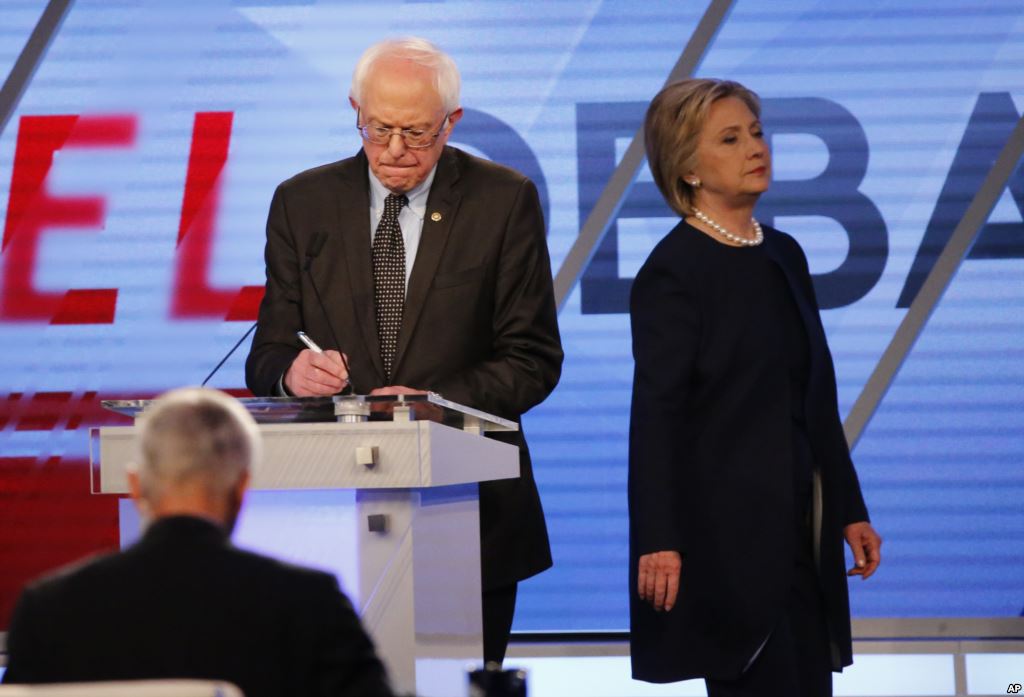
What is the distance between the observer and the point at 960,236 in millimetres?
5277

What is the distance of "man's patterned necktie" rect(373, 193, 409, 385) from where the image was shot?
10.5 ft

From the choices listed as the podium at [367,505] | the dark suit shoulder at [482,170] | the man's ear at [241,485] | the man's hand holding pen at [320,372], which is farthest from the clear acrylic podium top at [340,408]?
the dark suit shoulder at [482,170]

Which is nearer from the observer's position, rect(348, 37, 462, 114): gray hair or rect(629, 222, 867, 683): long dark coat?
rect(629, 222, 867, 683): long dark coat

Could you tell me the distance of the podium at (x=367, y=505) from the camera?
2367 millimetres

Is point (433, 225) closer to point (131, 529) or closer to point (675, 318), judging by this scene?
point (675, 318)

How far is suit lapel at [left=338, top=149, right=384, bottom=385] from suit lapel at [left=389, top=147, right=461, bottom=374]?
6 centimetres

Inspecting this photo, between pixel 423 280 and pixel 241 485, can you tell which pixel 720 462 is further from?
pixel 241 485

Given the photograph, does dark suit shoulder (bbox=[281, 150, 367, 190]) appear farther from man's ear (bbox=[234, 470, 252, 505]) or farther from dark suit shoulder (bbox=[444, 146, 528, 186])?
man's ear (bbox=[234, 470, 252, 505])

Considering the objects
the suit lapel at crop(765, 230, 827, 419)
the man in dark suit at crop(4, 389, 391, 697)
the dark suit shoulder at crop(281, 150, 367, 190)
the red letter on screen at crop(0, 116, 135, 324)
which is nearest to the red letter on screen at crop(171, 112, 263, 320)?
the red letter on screen at crop(0, 116, 135, 324)

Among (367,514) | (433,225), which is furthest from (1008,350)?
(367,514)

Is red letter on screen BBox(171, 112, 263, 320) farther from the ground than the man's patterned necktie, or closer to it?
farther from the ground

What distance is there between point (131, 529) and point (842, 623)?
4.76 feet

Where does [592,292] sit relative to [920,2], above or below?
below

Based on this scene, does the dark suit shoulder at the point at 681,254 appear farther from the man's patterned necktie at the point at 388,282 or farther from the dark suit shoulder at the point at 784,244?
the man's patterned necktie at the point at 388,282
